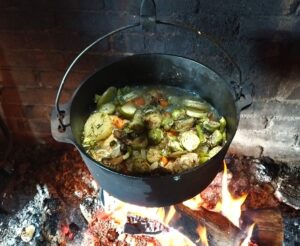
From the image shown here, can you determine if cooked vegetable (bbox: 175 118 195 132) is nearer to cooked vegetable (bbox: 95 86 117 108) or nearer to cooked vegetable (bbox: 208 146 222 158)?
cooked vegetable (bbox: 208 146 222 158)

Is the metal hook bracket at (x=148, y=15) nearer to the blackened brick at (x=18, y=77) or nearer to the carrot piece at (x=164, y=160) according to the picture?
the carrot piece at (x=164, y=160)

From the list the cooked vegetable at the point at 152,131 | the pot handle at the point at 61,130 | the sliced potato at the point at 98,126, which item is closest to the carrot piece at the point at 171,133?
the cooked vegetable at the point at 152,131

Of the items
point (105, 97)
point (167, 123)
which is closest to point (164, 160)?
point (167, 123)

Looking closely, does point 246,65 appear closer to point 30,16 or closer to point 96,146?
point 96,146

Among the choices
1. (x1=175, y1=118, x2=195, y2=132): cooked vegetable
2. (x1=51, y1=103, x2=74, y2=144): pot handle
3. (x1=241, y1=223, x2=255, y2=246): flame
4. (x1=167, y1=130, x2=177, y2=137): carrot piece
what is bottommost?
(x1=241, y1=223, x2=255, y2=246): flame

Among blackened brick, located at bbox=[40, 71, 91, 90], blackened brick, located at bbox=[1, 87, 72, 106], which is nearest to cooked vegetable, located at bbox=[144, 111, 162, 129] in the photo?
blackened brick, located at bbox=[40, 71, 91, 90]

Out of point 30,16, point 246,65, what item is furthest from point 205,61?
point 30,16
